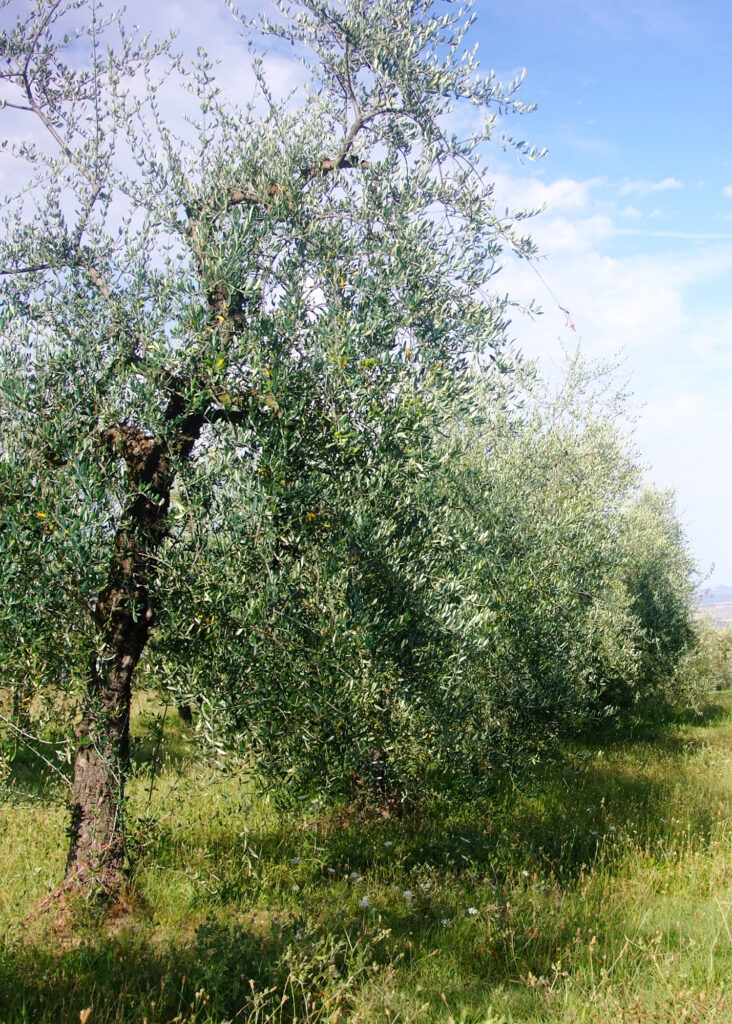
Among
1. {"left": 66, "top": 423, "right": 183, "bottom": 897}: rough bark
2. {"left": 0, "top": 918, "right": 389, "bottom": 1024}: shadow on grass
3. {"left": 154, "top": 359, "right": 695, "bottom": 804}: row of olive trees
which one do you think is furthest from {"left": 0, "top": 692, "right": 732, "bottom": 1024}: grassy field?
{"left": 154, "top": 359, "right": 695, "bottom": 804}: row of olive trees

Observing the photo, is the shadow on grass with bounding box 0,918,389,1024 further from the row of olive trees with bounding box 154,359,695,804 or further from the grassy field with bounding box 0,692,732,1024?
the row of olive trees with bounding box 154,359,695,804

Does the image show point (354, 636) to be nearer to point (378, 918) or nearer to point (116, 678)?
point (116, 678)

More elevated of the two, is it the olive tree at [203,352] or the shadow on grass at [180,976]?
the olive tree at [203,352]

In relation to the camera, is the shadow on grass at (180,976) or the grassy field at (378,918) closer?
the shadow on grass at (180,976)

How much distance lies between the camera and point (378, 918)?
7.73 metres

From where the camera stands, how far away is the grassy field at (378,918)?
19.6ft

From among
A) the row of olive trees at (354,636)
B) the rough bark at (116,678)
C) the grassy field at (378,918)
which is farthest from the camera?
the rough bark at (116,678)

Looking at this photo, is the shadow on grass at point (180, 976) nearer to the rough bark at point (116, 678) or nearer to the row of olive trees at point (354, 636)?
the rough bark at point (116, 678)

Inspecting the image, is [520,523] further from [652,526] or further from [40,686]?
[652,526]

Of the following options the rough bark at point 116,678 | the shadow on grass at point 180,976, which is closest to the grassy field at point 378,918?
the shadow on grass at point 180,976

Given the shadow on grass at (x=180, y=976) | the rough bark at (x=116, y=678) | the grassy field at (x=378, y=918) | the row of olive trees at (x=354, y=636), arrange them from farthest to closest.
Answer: the rough bark at (x=116, y=678) < the row of olive trees at (x=354, y=636) < the grassy field at (x=378, y=918) < the shadow on grass at (x=180, y=976)

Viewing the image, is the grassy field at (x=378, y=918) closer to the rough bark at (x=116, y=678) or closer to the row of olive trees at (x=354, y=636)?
the rough bark at (x=116, y=678)

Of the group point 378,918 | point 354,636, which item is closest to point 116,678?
point 354,636

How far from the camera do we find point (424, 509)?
7.18 meters
